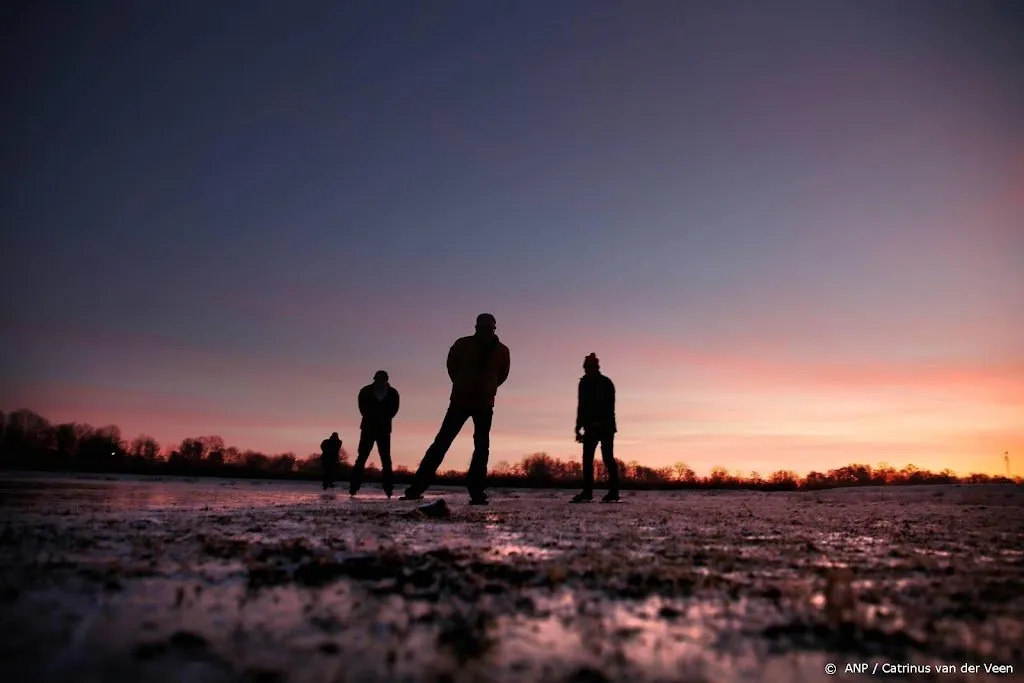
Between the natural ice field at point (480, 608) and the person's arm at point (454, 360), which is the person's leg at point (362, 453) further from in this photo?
the natural ice field at point (480, 608)

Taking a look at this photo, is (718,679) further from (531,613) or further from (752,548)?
(752,548)

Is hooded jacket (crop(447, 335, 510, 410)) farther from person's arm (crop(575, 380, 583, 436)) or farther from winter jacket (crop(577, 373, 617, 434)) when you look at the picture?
winter jacket (crop(577, 373, 617, 434))

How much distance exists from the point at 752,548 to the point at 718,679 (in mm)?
2603

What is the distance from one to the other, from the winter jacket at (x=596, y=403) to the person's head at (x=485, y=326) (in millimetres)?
3268

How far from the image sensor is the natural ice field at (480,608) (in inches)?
54.2

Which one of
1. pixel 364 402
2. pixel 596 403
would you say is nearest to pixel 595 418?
pixel 596 403

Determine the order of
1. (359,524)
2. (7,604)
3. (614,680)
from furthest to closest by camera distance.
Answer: (359,524) < (7,604) < (614,680)

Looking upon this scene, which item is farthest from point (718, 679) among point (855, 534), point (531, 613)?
point (855, 534)

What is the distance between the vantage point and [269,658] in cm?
138

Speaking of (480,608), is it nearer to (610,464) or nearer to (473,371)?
(473,371)

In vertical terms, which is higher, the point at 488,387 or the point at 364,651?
the point at 488,387

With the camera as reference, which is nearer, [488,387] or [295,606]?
[295,606]

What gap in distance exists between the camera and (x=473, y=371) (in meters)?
8.75

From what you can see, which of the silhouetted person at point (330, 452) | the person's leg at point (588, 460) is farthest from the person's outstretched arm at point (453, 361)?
the silhouetted person at point (330, 452)
